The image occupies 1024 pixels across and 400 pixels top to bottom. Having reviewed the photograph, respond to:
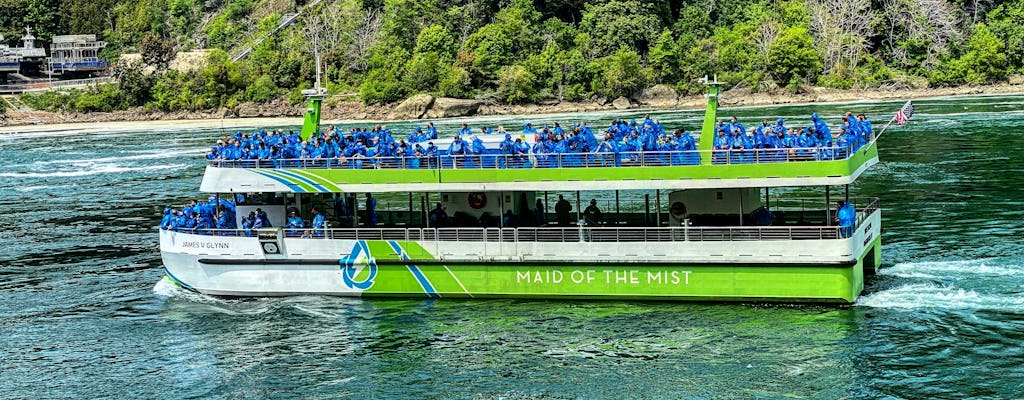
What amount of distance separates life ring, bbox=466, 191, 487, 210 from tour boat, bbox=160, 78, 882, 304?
40 millimetres

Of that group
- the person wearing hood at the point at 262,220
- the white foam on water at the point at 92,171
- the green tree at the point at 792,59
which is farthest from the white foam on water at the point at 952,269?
the green tree at the point at 792,59

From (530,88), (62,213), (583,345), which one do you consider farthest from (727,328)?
(530,88)

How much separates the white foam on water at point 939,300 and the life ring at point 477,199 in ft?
31.2

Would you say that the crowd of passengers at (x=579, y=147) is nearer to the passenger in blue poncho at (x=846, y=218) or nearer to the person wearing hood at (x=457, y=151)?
the person wearing hood at (x=457, y=151)

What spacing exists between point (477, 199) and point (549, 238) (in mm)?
2824

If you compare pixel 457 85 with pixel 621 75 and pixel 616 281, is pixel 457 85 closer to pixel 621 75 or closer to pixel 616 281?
pixel 621 75

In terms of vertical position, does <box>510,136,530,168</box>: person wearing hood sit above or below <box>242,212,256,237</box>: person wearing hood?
above

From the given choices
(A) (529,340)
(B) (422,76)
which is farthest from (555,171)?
(B) (422,76)

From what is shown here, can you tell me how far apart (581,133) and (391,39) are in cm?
10829

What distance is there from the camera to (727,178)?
2881 cm

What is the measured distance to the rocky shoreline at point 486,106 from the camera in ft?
382

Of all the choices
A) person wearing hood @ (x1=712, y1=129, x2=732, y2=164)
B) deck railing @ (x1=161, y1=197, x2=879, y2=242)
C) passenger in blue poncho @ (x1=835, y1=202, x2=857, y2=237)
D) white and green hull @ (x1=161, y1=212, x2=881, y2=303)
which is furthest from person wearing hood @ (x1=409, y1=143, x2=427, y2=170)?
passenger in blue poncho @ (x1=835, y1=202, x2=857, y2=237)

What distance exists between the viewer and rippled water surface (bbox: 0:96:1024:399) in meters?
24.4

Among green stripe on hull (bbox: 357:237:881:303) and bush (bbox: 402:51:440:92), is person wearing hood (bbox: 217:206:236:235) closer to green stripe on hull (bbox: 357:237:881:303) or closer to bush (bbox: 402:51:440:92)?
green stripe on hull (bbox: 357:237:881:303)
